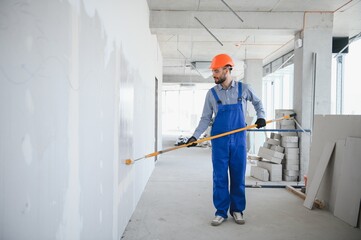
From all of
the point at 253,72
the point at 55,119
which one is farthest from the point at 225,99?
the point at 253,72

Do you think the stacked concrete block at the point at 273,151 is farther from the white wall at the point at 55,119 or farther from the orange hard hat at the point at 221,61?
the white wall at the point at 55,119

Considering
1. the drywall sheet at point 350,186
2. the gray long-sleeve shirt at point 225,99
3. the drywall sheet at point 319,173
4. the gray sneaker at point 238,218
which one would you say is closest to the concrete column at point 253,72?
the drywall sheet at point 319,173

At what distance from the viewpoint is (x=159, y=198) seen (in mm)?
3430

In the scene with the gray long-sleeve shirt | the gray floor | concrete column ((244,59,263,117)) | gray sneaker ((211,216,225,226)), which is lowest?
the gray floor

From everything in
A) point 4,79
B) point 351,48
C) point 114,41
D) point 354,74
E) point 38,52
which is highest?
point 351,48

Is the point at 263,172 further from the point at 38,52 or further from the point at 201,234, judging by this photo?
the point at 38,52

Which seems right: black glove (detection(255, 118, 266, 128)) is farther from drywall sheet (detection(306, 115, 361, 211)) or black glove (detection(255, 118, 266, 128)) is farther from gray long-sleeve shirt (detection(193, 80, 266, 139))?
drywall sheet (detection(306, 115, 361, 211))

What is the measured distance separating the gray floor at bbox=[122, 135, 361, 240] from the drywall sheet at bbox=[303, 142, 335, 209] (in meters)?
0.11

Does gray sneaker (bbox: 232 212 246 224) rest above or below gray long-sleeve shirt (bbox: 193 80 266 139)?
below

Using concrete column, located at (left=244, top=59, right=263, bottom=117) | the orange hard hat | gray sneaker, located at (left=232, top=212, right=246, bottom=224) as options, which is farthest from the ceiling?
concrete column, located at (left=244, top=59, right=263, bottom=117)

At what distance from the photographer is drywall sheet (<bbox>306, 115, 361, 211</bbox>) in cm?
291

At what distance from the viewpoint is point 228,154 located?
2572mm

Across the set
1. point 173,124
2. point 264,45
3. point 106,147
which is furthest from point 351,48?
point 173,124

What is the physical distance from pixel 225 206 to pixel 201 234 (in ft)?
1.22
